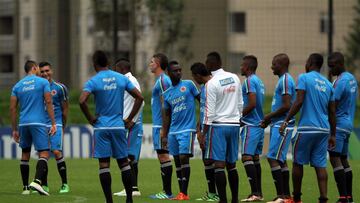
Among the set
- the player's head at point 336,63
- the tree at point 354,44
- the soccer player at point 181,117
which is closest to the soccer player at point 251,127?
the soccer player at point 181,117

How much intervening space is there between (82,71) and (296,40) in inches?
578

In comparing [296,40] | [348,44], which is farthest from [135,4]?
[348,44]

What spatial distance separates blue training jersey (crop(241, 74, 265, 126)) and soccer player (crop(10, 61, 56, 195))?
3199 millimetres

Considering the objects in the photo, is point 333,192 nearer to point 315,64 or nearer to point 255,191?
point 255,191

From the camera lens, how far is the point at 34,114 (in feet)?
60.7

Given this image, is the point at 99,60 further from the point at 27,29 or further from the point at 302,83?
the point at 27,29

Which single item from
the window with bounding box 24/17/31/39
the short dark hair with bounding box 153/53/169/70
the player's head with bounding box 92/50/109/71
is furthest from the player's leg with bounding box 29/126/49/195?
the window with bounding box 24/17/31/39

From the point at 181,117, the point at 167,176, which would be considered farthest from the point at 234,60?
the point at 181,117

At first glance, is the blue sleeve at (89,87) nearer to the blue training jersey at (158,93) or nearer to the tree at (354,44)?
the blue training jersey at (158,93)

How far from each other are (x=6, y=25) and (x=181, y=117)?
60.9m

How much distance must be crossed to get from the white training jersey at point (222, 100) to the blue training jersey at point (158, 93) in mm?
2764

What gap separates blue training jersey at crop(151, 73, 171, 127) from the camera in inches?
739

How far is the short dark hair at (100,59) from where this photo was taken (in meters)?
15.9

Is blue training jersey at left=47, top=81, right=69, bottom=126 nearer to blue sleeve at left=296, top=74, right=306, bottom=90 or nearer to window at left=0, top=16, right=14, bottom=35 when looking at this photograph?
blue sleeve at left=296, top=74, right=306, bottom=90
